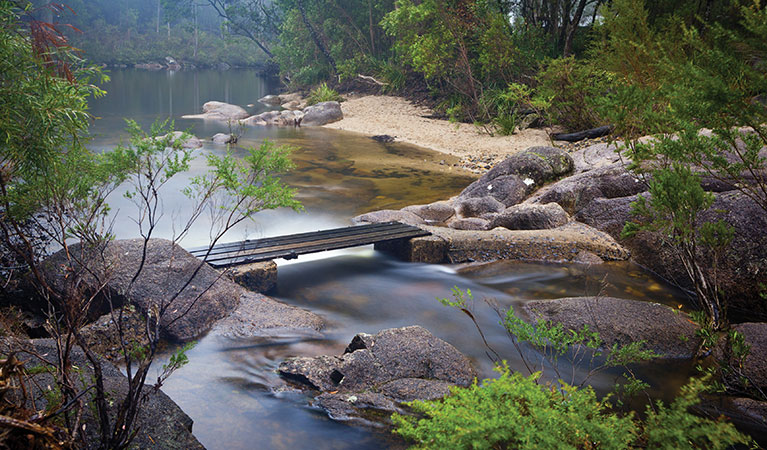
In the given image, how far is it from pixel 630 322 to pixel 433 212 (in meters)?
4.80

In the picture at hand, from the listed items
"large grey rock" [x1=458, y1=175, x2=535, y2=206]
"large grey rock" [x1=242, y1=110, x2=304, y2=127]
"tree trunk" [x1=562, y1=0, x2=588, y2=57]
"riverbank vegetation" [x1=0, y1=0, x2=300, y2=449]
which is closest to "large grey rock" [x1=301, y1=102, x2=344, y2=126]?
"large grey rock" [x1=242, y1=110, x2=304, y2=127]

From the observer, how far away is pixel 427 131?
1872 centimetres

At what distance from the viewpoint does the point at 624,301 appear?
18.8 feet

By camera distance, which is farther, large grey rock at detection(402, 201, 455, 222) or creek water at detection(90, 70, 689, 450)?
large grey rock at detection(402, 201, 455, 222)

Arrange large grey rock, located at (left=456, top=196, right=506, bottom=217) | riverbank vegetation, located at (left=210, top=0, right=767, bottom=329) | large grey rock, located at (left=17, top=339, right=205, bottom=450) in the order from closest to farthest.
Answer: large grey rock, located at (left=17, top=339, right=205, bottom=450) < riverbank vegetation, located at (left=210, top=0, right=767, bottom=329) < large grey rock, located at (left=456, top=196, right=506, bottom=217)

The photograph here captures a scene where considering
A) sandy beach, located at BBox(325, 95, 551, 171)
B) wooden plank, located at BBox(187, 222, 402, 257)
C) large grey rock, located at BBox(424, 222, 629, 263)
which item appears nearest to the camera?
wooden plank, located at BBox(187, 222, 402, 257)

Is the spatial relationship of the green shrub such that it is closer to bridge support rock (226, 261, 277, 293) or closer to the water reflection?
the water reflection

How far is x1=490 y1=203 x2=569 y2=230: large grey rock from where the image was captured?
8562 mm

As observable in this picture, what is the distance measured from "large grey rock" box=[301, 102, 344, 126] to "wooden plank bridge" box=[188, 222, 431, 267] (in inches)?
573

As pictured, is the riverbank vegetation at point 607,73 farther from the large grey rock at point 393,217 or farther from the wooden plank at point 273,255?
the wooden plank at point 273,255

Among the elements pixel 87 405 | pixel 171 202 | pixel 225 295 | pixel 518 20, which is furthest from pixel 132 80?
pixel 87 405

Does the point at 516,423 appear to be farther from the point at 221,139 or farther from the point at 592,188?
the point at 221,139

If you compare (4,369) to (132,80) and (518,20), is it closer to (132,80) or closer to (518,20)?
(518,20)

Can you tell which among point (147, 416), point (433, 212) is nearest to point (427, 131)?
point (433, 212)
